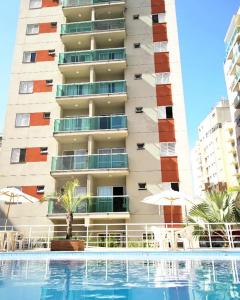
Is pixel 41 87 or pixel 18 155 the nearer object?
pixel 18 155

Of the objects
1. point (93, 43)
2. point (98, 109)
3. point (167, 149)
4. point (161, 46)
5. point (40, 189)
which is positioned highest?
point (93, 43)

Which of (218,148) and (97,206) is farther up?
(218,148)

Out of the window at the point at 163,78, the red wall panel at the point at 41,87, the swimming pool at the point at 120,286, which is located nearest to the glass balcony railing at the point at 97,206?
the red wall panel at the point at 41,87

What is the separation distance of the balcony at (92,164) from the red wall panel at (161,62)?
31.0 feet

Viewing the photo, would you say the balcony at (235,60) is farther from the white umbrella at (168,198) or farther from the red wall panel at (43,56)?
the white umbrella at (168,198)

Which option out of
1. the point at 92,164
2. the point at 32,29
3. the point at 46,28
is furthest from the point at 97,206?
the point at 32,29

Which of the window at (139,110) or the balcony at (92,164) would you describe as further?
the window at (139,110)

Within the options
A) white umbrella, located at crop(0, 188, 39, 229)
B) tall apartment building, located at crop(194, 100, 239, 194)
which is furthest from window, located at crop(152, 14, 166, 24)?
tall apartment building, located at crop(194, 100, 239, 194)

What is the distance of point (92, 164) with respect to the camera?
23250 mm

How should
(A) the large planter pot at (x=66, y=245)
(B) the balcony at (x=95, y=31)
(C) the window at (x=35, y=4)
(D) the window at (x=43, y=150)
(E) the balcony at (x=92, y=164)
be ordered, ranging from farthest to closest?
(C) the window at (x=35, y=4) < (B) the balcony at (x=95, y=31) < (D) the window at (x=43, y=150) < (E) the balcony at (x=92, y=164) < (A) the large planter pot at (x=66, y=245)

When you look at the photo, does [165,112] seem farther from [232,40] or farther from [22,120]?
[232,40]

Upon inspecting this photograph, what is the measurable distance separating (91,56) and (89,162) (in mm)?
10653

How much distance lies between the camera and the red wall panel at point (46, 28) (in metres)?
29.8

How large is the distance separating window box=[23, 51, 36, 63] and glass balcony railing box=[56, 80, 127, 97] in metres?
5.45
